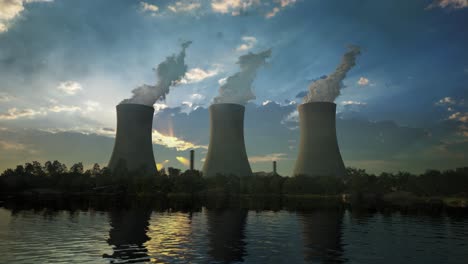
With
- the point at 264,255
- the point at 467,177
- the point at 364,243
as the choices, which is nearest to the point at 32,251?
the point at 264,255

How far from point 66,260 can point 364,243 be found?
9.20 m

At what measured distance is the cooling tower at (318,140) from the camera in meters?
40.2

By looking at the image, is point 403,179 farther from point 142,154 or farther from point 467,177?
point 142,154

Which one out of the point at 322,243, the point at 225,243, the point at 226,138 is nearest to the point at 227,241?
the point at 225,243

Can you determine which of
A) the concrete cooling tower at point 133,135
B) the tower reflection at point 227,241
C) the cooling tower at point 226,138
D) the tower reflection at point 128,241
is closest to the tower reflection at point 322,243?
the tower reflection at point 227,241

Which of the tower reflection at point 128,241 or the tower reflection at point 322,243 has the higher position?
the tower reflection at point 128,241

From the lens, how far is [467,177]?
173 feet

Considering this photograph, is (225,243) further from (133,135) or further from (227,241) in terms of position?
(133,135)

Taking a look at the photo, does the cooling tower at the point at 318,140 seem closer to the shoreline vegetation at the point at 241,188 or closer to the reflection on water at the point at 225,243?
the shoreline vegetation at the point at 241,188

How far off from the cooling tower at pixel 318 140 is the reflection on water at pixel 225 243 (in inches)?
865

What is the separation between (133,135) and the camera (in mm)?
39844

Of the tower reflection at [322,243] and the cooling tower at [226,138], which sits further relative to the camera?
the cooling tower at [226,138]

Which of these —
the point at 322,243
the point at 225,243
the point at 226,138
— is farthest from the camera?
the point at 226,138

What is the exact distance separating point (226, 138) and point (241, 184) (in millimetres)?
10510
